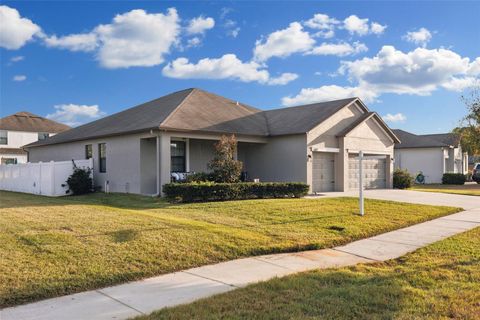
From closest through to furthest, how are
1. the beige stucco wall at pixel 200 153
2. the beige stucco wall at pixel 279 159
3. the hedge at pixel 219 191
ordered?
the hedge at pixel 219 191 < the beige stucco wall at pixel 279 159 < the beige stucco wall at pixel 200 153

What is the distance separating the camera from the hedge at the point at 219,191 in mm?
15402

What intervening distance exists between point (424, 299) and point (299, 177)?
52.3 feet

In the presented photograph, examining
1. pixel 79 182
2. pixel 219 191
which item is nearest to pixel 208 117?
pixel 219 191

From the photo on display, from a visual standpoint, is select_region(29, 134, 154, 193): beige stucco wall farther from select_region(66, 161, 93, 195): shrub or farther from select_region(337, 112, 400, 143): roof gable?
select_region(337, 112, 400, 143): roof gable

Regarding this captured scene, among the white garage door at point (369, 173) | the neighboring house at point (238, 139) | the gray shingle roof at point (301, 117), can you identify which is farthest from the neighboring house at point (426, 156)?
the gray shingle roof at point (301, 117)

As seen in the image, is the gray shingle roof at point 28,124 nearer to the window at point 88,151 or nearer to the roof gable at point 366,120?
the window at point 88,151

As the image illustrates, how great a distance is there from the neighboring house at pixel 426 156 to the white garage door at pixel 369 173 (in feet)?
44.0

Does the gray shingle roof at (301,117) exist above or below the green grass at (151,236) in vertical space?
above

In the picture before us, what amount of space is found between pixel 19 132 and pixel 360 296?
4587cm

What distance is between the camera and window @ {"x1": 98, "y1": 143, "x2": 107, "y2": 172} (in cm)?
2170

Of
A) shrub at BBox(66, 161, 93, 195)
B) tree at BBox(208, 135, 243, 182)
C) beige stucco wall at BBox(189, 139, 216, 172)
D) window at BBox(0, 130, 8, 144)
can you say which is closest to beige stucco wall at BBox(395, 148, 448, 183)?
beige stucco wall at BBox(189, 139, 216, 172)

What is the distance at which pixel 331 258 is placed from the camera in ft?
26.7

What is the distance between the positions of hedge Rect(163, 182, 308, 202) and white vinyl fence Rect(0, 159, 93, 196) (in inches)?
302

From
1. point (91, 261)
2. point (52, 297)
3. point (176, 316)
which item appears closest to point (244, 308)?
point (176, 316)
